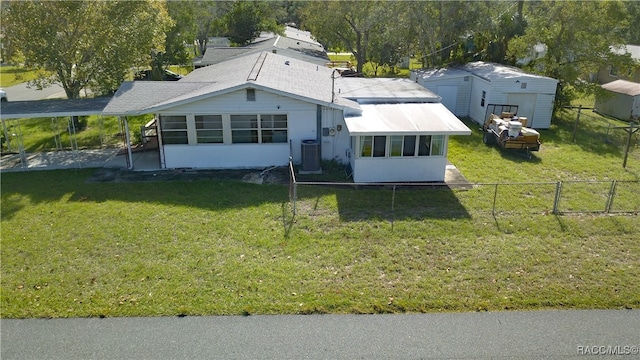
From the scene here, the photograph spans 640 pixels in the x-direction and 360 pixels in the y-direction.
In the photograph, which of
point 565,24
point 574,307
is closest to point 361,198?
point 574,307

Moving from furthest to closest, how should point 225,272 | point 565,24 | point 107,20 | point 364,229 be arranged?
point 565,24
point 107,20
point 364,229
point 225,272

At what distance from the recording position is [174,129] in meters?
16.2

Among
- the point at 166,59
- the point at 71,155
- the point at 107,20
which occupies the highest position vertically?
the point at 107,20

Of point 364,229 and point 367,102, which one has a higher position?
point 367,102

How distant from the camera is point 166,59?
36.0 metres

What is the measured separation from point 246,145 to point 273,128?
1190 mm

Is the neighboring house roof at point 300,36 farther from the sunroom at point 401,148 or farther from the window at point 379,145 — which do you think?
the window at point 379,145

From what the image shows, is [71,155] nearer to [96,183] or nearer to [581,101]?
[96,183]

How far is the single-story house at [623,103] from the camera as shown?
26.0 meters

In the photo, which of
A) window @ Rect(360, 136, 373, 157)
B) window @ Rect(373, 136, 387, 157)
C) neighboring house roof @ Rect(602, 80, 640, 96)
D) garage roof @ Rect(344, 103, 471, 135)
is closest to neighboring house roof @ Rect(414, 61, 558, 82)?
neighboring house roof @ Rect(602, 80, 640, 96)

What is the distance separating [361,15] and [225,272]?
28968 mm

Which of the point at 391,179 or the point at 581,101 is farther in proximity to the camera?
the point at 581,101

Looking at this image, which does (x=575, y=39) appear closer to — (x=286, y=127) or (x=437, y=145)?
(x=437, y=145)

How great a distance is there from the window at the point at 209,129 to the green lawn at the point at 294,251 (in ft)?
6.59
